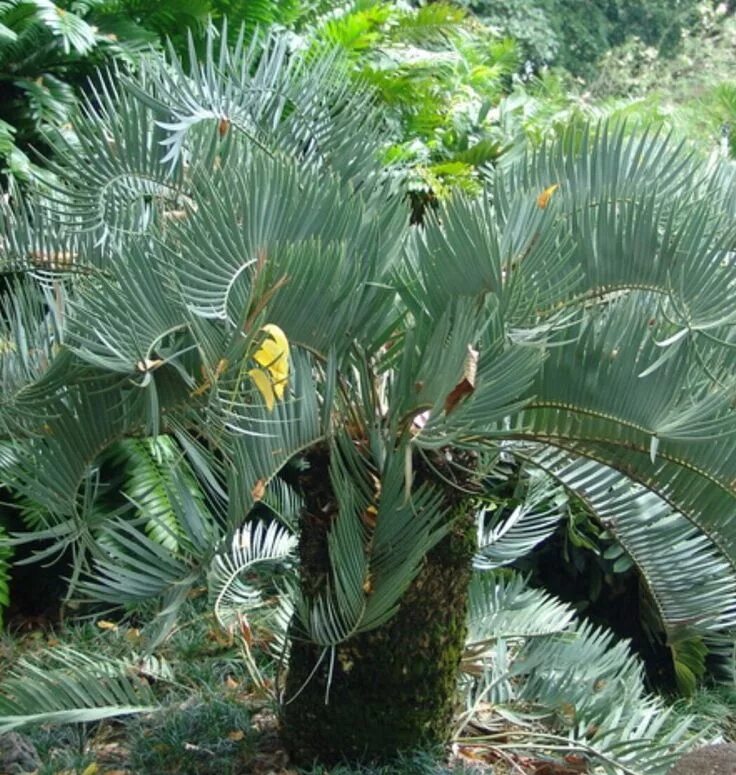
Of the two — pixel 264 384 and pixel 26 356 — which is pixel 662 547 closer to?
pixel 264 384

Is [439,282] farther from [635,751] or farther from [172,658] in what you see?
[172,658]

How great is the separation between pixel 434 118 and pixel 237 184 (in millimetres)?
4983

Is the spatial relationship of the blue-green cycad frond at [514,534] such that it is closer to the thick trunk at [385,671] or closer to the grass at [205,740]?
the grass at [205,740]

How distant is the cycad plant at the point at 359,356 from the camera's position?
109 inches

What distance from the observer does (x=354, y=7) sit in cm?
825

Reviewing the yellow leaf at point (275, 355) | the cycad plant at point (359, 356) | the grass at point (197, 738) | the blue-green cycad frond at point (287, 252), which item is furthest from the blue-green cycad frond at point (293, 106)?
the grass at point (197, 738)

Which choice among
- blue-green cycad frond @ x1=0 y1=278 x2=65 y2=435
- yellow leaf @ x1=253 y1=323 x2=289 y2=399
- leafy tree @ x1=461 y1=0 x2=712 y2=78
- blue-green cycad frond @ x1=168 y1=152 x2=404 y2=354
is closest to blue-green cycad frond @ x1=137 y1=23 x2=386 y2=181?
blue-green cycad frond @ x1=168 y1=152 x2=404 y2=354

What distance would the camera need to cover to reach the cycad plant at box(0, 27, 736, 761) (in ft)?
9.09

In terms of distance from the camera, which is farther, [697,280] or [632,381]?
[632,381]

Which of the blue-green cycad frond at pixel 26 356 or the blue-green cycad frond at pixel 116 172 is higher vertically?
the blue-green cycad frond at pixel 116 172

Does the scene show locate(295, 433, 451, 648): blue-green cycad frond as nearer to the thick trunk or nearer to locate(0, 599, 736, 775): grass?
the thick trunk

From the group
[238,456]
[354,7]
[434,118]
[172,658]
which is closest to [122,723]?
[172,658]

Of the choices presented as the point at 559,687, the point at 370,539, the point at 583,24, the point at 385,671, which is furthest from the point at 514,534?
the point at 583,24

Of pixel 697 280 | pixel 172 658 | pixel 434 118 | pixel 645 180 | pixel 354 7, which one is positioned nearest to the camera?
pixel 697 280
